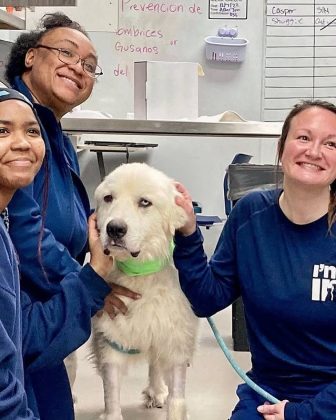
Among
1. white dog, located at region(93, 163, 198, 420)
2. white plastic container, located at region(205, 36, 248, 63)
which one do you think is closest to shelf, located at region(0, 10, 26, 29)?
white dog, located at region(93, 163, 198, 420)

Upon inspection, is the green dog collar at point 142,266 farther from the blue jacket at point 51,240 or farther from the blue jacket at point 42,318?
the blue jacket at point 42,318

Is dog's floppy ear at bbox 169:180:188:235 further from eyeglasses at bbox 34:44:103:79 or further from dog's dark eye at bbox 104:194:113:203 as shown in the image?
eyeglasses at bbox 34:44:103:79

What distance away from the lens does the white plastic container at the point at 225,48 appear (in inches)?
170

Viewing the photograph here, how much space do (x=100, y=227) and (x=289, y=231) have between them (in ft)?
1.60

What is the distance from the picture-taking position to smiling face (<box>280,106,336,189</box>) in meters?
1.44

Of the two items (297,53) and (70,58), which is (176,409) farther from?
(297,53)

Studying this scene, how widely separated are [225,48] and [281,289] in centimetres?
314

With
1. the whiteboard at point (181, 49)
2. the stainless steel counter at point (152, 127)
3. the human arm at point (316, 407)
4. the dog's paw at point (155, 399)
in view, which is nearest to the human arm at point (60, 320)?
the human arm at point (316, 407)

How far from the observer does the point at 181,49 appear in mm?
4387

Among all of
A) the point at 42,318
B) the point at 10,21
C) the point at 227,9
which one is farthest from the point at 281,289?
the point at 227,9

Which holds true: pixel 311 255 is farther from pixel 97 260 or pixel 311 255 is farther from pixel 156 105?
pixel 156 105

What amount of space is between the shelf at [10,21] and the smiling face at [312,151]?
0.91 metres

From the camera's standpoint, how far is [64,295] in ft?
4.47

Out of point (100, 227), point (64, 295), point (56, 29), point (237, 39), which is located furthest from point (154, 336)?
point (237, 39)
